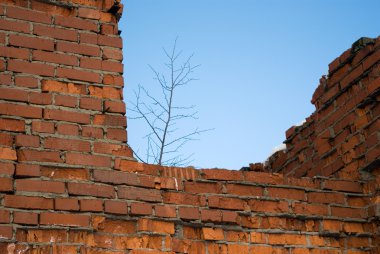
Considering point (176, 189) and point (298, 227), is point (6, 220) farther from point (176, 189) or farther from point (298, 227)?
point (298, 227)

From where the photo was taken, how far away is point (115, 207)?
2.90 m

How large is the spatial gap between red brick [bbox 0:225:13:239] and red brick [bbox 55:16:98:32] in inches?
47.6

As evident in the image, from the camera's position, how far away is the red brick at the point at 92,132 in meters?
3.01

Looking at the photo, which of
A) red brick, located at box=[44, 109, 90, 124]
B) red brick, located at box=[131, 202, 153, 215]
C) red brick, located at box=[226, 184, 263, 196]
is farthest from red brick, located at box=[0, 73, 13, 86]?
red brick, located at box=[226, 184, 263, 196]

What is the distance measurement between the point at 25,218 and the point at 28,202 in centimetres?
8

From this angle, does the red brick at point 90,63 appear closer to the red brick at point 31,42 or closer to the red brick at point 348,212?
the red brick at point 31,42

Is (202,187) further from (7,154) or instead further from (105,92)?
(7,154)

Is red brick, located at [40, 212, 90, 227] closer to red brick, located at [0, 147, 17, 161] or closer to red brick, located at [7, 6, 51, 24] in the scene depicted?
red brick, located at [0, 147, 17, 161]

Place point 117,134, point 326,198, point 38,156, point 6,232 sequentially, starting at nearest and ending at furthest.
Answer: point 6,232, point 38,156, point 117,134, point 326,198

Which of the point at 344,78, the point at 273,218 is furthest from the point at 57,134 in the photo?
the point at 344,78

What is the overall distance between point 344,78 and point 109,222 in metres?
2.10

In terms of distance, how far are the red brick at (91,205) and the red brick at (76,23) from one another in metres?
1.03

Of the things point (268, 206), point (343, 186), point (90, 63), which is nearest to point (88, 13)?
point (90, 63)

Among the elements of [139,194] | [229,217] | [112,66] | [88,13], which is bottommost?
[229,217]
